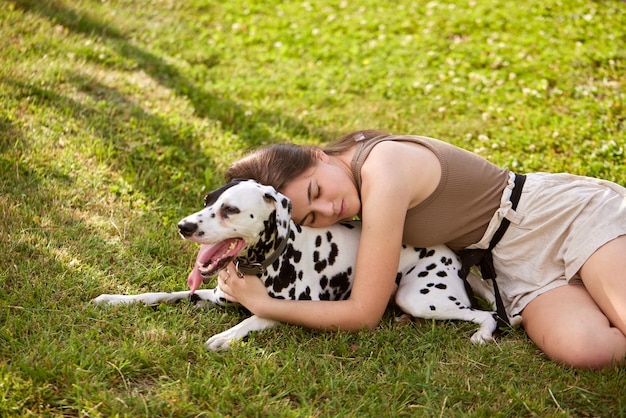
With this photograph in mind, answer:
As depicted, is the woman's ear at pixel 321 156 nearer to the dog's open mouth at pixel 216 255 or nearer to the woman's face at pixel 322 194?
the woman's face at pixel 322 194

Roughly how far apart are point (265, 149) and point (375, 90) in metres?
4.48

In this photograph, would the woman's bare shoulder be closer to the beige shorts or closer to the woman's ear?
the woman's ear

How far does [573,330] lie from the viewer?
3908 millimetres

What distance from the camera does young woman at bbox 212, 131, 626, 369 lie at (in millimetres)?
3951

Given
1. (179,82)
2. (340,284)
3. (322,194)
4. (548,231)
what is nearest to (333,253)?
(340,284)

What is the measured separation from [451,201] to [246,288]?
56.8 inches

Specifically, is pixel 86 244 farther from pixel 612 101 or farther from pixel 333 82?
pixel 612 101

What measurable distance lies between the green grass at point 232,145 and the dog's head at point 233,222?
1.90ft

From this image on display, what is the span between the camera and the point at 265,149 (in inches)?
170

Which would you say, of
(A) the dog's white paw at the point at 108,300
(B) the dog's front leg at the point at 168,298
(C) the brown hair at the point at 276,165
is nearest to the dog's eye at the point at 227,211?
(C) the brown hair at the point at 276,165

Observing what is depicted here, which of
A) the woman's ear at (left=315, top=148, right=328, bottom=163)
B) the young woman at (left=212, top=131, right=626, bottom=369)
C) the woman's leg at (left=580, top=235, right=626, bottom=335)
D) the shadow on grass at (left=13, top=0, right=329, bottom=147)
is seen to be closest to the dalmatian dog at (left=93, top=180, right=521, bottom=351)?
the young woman at (left=212, top=131, right=626, bottom=369)

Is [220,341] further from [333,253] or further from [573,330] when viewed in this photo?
[573,330]

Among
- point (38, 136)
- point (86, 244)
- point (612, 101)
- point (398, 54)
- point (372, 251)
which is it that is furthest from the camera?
point (398, 54)

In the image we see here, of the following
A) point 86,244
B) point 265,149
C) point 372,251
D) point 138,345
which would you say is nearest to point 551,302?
point 372,251
